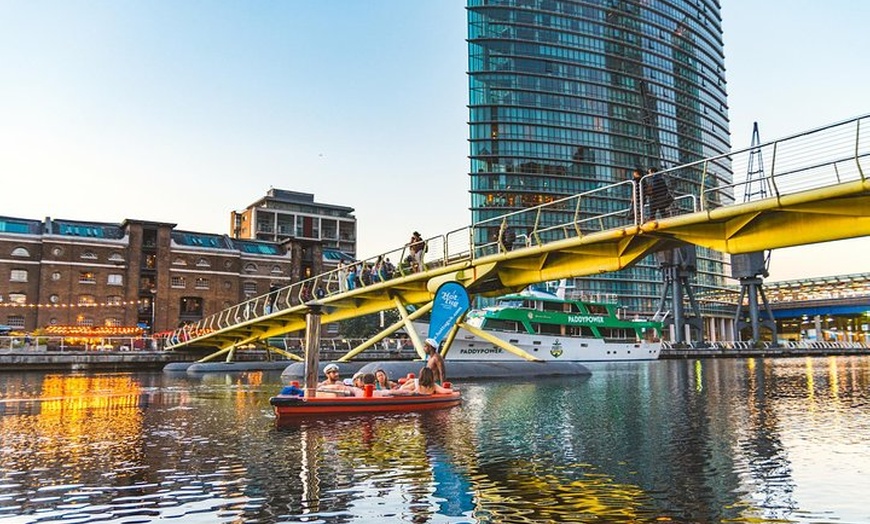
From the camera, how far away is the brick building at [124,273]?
7725 centimetres

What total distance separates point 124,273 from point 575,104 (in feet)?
319

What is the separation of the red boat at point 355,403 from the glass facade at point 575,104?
109097mm

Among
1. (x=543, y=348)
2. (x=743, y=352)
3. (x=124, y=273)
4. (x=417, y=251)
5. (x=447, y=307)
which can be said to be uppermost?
(x=124, y=273)

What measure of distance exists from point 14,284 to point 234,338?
136 ft

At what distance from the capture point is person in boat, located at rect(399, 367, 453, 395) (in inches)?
812

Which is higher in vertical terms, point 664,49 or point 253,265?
point 664,49

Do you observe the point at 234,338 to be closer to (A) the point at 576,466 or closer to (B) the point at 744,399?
(B) the point at 744,399

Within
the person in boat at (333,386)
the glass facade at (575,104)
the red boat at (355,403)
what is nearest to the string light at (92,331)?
the person in boat at (333,386)

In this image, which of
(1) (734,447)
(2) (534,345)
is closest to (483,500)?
(1) (734,447)

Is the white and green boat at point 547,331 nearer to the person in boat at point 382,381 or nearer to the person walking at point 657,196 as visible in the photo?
the person in boat at point 382,381

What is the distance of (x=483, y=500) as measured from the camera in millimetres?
9273

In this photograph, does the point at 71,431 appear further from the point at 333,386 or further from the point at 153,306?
the point at 153,306

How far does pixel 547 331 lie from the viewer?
2424 inches

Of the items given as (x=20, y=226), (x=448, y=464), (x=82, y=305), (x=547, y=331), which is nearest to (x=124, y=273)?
(x=82, y=305)
